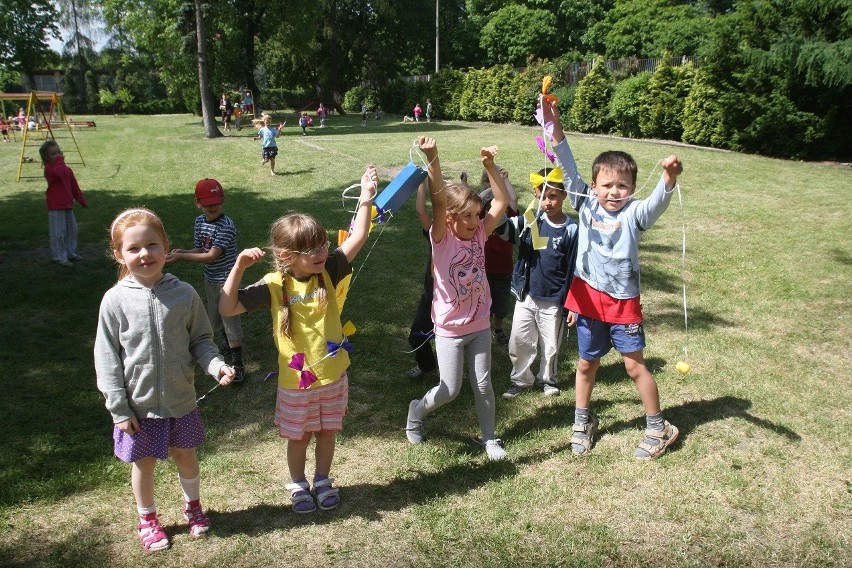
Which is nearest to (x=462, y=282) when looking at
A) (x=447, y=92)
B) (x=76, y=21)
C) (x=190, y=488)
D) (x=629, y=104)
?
(x=190, y=488)

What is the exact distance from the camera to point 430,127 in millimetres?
28266

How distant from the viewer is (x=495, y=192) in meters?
3.61

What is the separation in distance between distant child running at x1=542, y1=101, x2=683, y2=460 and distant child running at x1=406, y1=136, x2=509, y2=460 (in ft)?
1.63

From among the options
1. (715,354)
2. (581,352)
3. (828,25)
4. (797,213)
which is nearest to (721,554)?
(581,352)

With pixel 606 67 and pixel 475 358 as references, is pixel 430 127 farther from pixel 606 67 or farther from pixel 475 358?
pixel 475 358

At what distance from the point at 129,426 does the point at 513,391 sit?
2630mm

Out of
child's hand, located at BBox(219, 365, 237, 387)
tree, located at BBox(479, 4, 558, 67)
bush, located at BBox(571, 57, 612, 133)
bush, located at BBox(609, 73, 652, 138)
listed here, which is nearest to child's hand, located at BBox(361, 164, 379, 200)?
child's hand, located at BBox(219, 365, 237, 387)

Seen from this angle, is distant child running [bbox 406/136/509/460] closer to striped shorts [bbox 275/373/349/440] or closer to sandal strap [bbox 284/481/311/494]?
striped shorts [bbox 275/373/349/440]

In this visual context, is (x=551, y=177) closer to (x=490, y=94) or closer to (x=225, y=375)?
(x=225, y=375)

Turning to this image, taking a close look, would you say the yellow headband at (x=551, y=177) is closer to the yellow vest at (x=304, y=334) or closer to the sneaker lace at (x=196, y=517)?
the yellow vest at (x=304, y=334)

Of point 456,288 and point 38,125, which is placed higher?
point 38,125

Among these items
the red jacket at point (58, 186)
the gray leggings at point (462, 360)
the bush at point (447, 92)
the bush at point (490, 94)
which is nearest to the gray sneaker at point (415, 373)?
Result: the gray leggings at point (462, 360)

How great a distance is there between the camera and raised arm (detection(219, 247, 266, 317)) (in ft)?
8.79

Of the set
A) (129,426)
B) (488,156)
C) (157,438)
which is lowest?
(157,438)
